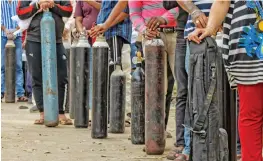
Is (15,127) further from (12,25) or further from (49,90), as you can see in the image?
(12,25)

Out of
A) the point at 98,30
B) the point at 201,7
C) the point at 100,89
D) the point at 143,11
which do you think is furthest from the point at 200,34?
the point at 98,30

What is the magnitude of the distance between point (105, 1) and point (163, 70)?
9.42 feet

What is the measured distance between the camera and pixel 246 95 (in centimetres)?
492

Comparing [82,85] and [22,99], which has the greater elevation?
[82,85]

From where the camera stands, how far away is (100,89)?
7711 mm

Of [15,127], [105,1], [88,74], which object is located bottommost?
[15,127]

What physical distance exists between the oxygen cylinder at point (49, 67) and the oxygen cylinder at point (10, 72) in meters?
4.71

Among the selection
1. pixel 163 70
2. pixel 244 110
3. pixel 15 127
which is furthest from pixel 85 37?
pixel 244 110

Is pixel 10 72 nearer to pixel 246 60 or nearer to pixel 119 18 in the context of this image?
pixel 119 18

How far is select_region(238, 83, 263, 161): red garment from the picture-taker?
16.1ft

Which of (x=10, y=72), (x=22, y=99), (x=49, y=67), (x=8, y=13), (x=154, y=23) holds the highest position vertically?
(x=8, y=13)

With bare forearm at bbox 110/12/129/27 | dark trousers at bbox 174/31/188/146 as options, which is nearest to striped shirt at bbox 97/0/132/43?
bare forearm at bbox 110/12/129/27

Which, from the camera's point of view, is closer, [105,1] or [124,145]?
[124,145]

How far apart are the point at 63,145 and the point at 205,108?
3231mm
